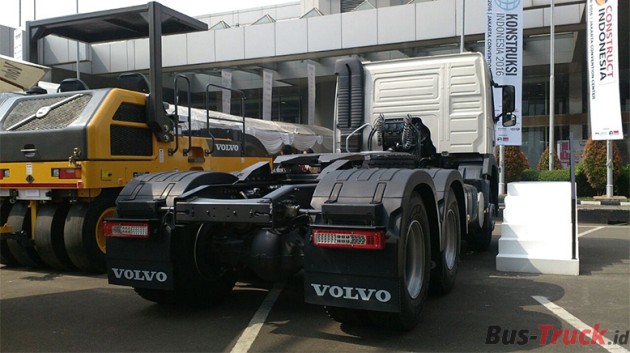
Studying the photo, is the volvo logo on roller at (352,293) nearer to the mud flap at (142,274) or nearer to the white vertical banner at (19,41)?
the mud flap at (142,274)

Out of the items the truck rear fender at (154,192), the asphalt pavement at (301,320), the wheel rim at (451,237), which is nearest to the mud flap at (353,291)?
the asphalt pavement at (301,320)

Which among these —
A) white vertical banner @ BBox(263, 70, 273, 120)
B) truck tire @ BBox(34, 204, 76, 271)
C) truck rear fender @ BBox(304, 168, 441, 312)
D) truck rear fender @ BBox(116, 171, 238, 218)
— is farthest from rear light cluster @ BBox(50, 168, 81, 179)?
white vertical banner @ BBox(263, 70, 273, 120)

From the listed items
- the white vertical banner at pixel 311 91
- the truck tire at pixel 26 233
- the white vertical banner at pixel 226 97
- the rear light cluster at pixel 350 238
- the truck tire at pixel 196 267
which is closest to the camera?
the rear light cluster at pixel 350 238

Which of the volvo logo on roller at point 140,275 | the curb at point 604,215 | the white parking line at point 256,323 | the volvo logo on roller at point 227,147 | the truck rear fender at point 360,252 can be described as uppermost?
the volvo logo on roller at point 227,147

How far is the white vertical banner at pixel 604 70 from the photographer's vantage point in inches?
587

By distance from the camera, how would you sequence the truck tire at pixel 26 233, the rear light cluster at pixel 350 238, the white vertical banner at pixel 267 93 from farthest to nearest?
the white vertical banner at pixel 267 93, the truck tire at pixel 26 233, the rear light cluster at pixel 350 238

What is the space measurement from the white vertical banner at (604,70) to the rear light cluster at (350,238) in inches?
540

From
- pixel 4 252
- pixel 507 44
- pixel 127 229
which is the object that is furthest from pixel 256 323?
pixel 507 44

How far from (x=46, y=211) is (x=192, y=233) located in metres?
3.47

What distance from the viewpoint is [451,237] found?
19.6 feet

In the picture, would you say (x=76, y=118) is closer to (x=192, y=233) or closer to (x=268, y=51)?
(x=192, y=233)

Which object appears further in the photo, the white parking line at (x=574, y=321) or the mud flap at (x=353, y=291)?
the white parking line at (x=574, y=321)

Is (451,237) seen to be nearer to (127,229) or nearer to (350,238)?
(350,238)

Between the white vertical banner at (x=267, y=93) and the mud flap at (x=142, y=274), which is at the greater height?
the white vertical banner at (x=267, y=93)
